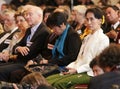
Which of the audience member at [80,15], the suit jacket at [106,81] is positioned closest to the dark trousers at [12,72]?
the audience member at [80,15]

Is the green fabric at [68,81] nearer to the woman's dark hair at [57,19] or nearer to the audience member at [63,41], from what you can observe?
the audience member at [63,41]

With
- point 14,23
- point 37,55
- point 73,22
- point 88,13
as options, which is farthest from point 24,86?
point 73,22

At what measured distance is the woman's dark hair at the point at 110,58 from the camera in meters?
2.74

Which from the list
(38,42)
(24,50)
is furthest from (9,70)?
(38,42)

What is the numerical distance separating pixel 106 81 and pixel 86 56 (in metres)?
1.58

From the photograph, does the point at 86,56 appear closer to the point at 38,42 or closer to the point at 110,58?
the point at 38,42

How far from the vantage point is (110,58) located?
2748mm

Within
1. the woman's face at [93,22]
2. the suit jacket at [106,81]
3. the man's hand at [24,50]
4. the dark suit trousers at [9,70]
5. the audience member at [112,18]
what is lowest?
the dark suit trousers at [9,70]

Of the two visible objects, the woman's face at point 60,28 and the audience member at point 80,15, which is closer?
the woman's face at point 60,28

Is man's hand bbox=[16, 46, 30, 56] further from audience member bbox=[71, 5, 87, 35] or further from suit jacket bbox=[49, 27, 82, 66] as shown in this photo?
audience member bbox=[71, 5, 87, 35]

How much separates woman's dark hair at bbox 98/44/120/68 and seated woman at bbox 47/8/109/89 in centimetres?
91

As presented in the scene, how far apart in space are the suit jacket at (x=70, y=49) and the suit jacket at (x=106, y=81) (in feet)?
5.58

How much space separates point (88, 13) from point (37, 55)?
859mm

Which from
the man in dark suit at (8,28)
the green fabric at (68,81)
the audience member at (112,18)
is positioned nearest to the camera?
the green fabric at (68,81)
